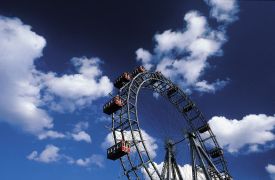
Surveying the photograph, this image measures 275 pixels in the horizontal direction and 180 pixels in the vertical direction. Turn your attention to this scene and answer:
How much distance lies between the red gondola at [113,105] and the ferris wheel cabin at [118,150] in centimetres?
445

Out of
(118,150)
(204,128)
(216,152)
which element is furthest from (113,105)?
(216,152)

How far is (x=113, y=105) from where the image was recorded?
34188 mm

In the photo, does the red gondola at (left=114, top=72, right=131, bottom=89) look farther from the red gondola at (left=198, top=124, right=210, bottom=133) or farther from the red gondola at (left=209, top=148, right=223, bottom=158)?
the red gondola at (left=209, top=148, right=223, bottom=158)

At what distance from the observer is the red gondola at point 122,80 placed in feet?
123

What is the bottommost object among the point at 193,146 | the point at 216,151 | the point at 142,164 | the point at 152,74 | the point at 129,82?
the point at 142,164

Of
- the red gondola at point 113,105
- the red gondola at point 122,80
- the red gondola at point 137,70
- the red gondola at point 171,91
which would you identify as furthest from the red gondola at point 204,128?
the red gondola at point 113,105

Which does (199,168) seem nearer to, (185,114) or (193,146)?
(193,146)

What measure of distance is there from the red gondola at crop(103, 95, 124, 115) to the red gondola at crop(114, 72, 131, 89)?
2.84 meters

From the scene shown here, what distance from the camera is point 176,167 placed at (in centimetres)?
3438

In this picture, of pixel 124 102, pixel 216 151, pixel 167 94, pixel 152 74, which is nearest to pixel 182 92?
pixel 167 94

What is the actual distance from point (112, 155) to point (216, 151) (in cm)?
1919

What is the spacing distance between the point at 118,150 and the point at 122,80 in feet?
31.6

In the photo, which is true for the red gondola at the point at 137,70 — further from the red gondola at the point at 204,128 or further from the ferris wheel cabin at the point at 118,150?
the red gondola at the point at 204,128

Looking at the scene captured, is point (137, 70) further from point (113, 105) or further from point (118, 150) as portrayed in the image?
point (118, 150)
